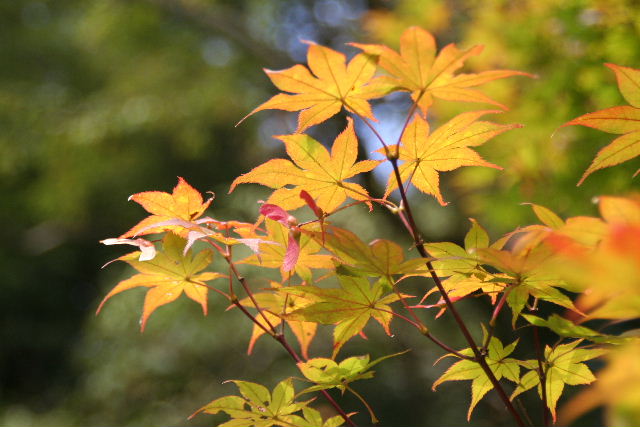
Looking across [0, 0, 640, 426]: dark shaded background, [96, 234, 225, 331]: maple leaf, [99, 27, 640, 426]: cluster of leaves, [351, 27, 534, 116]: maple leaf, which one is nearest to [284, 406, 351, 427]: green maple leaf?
[99, 27, 640, 426]: cluster of leaves

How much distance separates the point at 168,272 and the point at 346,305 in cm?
14

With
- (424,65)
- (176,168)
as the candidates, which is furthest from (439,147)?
(176,168)

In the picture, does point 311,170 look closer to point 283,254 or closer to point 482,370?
point 283,254

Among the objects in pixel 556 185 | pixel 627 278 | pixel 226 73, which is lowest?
pixel 556 185

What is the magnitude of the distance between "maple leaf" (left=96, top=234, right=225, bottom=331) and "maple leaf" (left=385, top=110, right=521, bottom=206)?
0.15 metres

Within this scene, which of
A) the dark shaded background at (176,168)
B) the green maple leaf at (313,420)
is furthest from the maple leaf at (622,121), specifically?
the dark shaded background at (176,168)

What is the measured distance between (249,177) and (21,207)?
5.10m

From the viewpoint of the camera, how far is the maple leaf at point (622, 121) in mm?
329

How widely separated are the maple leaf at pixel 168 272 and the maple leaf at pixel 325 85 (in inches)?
4.2

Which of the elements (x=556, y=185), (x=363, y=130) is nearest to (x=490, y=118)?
(x=556, y=185)

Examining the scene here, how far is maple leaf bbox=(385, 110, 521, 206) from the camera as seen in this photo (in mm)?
365

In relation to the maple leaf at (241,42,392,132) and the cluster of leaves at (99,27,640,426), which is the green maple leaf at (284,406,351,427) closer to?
the cluster of leaves at (99,27,640,426)

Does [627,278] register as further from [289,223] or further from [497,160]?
[497,160]

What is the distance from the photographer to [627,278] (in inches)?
6.4
